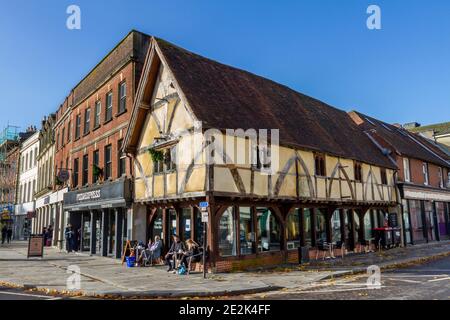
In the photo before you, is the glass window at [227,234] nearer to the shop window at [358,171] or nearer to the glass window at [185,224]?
the glass window at [185,224]

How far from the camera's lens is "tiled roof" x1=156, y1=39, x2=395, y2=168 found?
14.6 m

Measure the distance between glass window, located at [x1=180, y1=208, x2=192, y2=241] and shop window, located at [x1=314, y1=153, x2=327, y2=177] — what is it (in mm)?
6346

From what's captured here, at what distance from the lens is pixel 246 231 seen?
14.7 m

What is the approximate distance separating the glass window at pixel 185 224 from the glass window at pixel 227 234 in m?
1.68

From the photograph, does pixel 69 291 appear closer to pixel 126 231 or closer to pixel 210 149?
pixel 210 149

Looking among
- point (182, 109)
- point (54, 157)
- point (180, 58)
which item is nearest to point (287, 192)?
point (182, 109)

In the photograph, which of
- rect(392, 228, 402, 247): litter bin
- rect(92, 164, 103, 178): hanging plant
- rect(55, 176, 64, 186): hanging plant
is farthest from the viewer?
rect(55, 176, 64, 186): hanging plant

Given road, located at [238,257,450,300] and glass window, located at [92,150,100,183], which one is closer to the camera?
road, located at [238,257,450,300]

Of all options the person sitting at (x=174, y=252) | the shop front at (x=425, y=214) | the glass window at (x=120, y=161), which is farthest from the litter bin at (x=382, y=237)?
the glass window at (x=120, y=161)

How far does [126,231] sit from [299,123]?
9.80m

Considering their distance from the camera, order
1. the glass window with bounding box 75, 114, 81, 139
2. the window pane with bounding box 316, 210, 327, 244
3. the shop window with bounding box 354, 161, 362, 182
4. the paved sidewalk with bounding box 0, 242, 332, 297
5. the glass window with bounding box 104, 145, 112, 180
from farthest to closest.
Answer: the glass window with bounding box 75, 114, 81, 139 → the shop window with bounding box 354, 161, 362, 182 → the glass window with bounding box 104, 145, 112, 180 → the window pane with bounding box 316, 210, 327, 244 → the paved sidewalk with bounding box 0, 242, 332, 297

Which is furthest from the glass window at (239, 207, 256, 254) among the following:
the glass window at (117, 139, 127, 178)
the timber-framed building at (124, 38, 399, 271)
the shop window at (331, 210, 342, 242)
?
the glass window at (117, 139, 127, 178)

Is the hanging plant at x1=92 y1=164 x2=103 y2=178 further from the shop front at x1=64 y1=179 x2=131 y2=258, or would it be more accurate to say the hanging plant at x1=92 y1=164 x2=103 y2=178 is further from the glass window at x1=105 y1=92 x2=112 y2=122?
the glass window at x1=105 y1=92 x2=112 y2=122

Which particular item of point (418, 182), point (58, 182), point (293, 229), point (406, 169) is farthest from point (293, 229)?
point (58, 182)
